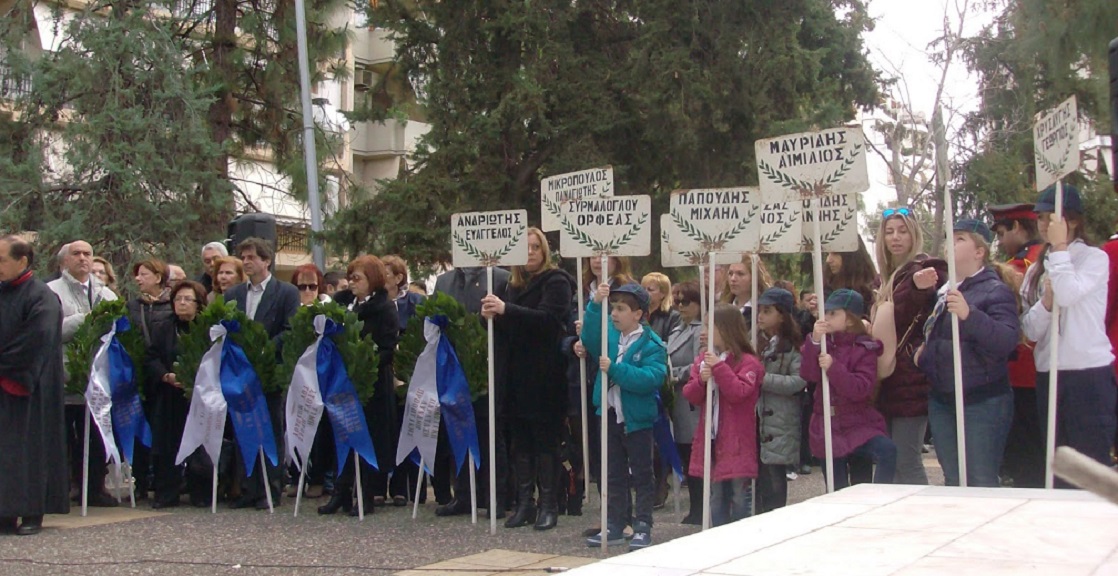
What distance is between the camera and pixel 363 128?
43656mm

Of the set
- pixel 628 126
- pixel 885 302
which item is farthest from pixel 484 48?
pixel 885 302

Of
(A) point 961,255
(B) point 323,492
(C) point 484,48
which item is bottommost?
(B) point 323,492

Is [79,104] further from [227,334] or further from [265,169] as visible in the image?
[227,334]

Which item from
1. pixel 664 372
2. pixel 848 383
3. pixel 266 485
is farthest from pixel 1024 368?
pixel 266 485

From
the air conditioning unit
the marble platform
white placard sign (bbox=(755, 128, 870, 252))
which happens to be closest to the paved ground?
white placard sign (bbox=(755, 128, 870, 252))

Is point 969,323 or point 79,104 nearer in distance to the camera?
point 969,323

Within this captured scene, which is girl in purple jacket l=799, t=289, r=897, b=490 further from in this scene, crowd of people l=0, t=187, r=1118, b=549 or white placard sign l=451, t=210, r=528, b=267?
white placard sign l=451, t=210, r=528, b=267

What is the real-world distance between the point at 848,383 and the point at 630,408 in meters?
1.45

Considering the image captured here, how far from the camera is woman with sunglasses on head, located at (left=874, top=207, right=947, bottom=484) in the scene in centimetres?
736

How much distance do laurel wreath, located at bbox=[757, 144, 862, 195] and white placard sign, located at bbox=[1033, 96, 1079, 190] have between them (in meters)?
1.10

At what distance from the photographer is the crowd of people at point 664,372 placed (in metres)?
6.95

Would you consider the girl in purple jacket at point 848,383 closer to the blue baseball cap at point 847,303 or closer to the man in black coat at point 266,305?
the blue baseball cap at point 847,303

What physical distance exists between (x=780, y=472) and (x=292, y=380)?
398cm

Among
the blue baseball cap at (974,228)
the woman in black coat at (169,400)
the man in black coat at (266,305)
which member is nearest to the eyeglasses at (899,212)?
the blue baseball cap at (974,228)
